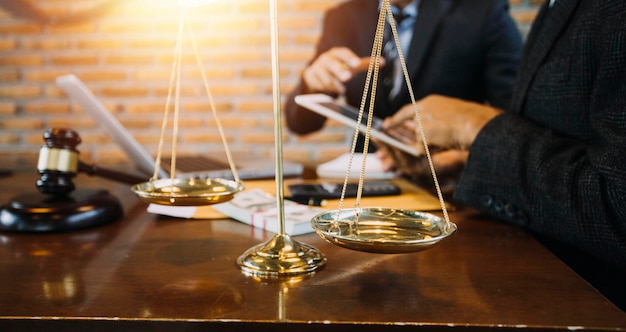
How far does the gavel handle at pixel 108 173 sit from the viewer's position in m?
1.05

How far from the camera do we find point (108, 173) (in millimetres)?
1135

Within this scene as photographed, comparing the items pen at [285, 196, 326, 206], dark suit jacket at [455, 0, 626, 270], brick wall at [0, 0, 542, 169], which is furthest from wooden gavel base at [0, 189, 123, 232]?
brick wall at [0, 0, 542, 169]

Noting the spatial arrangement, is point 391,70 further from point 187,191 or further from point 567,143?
point 187,191

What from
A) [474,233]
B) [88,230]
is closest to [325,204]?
[474,233]

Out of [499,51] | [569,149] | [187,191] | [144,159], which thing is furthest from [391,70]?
[187,191]

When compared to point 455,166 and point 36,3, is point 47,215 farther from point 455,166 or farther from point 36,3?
point 36,3

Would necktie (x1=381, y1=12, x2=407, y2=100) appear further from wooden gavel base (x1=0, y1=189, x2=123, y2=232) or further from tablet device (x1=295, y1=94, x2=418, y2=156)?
wooden gavel base (x1=0, y1=189, x2=123, y2=232)

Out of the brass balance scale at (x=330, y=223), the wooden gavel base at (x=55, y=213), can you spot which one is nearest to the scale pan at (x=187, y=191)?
the brass balance scale at (x=330, y=223)

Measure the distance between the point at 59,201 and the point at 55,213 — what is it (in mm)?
51

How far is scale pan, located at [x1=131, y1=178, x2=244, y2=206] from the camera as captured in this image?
72cm

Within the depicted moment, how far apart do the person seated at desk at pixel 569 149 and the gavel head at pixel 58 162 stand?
71 centimetres

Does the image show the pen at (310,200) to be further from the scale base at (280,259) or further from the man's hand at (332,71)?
the man's hand at (332,71)

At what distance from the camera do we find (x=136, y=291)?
61cm

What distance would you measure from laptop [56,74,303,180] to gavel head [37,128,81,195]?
165 millimetres
